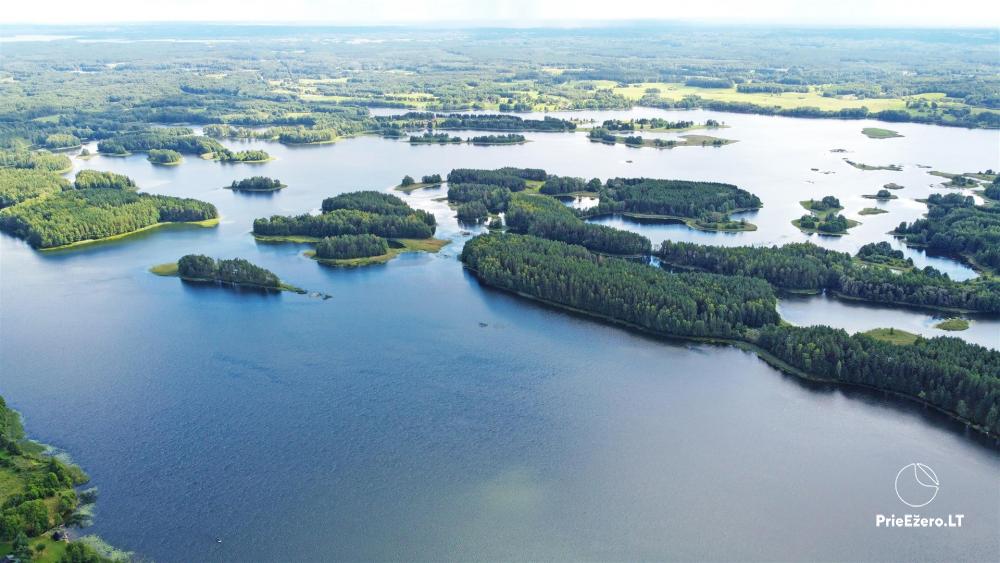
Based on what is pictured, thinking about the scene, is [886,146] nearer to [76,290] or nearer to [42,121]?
[76,290]

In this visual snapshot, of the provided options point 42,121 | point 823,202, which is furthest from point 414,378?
point 42,121

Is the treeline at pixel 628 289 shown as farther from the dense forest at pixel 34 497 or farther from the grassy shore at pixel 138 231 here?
the dense forest at pixel 34 497

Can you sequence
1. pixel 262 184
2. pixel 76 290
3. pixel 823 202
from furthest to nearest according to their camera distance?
pixel 262 184 → pixel 823 202 → pixel 76 290

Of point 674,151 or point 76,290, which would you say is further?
point 674,151

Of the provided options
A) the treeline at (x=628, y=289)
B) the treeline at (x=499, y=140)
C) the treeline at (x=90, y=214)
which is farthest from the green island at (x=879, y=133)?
the treeline at (x=90, y=214)

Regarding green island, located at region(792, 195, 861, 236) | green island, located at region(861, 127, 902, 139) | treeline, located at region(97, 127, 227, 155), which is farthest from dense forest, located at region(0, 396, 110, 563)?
green island, located at region(861, 127, 902, 139)
